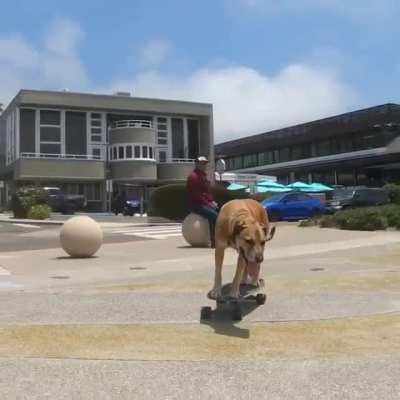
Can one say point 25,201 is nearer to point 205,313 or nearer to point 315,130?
point 205,313

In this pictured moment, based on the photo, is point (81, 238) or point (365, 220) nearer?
point (81, 238)

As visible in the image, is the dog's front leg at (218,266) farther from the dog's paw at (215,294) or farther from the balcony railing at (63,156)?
the balcony railing at (63,156)

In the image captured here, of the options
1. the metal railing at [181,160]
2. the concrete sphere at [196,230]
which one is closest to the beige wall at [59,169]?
the metal railing at [181,160]

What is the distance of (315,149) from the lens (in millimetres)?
76688

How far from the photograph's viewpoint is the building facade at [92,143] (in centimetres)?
5331

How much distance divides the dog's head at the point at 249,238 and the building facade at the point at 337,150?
184 feet

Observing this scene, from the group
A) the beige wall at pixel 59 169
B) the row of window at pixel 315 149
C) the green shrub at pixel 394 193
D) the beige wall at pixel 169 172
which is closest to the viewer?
the green shrub at pixel 394 193

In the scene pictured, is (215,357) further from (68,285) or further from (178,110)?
(178,110)

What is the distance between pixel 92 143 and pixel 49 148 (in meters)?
3.77

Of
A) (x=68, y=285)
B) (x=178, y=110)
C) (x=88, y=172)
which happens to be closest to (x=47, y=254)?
(x=68, y=285)

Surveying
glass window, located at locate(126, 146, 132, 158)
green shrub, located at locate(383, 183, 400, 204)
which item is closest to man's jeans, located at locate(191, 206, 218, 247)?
green shrub, located at locate(383, 183, 400, 204)

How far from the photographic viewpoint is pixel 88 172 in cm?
5341

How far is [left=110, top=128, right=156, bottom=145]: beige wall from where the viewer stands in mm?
55094

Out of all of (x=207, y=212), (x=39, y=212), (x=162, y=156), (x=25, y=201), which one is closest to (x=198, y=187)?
(x=207, y=212)
